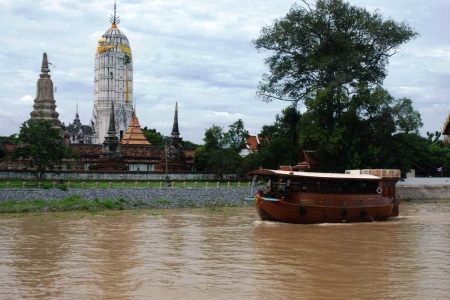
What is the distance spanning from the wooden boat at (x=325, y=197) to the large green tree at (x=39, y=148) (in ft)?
60.0

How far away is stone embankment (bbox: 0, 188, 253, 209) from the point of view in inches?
1423

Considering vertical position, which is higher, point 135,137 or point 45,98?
point 45,98

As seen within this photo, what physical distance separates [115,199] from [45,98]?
24.8 metres

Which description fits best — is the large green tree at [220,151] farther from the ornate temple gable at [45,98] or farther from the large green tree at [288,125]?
the ornate temple gable at [45,98]

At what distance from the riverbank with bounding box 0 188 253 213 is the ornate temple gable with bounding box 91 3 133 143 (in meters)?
59.7

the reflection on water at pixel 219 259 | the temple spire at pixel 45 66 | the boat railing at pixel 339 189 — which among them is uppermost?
the temple spire at pixel 45 66

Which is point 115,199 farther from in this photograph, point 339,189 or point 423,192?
point 423,192

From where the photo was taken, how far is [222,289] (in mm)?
14234

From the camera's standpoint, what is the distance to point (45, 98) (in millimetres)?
58938

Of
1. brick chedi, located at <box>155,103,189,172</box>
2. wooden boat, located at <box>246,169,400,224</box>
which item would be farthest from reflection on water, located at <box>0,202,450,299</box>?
brick chedi, located at <box>155,103,189,172</box>

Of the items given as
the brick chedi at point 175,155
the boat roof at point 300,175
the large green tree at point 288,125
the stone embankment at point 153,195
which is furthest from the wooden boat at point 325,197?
the brick chedi at point 175,155

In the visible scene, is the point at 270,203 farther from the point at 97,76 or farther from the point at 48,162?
the point at 97,76

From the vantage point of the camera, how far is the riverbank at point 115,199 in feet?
114

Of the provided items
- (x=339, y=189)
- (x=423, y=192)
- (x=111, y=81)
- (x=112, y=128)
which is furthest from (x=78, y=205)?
(x=111, y=81)
